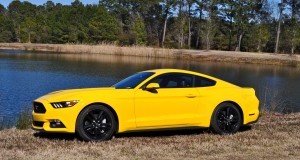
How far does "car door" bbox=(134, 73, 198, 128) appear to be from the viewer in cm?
946

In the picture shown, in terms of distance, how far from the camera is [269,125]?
11664 millimetres

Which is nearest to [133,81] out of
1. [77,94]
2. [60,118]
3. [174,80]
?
[174,80]

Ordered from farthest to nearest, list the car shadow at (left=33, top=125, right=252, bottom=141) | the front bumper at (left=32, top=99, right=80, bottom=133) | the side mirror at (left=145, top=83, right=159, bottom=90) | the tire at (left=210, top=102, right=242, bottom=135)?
the tire at (left=210, top=102, right=242, bottom=135), the car shadow at (left=33, top=125, right=252, bottom=141), the side mirror at (left=145, top=83, right=159, bottom=90), the front bumper at (left=32, top=99, right=80, bottom=133)

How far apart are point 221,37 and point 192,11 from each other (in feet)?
33.2

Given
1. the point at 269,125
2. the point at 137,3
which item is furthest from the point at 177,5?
the point at 269,125

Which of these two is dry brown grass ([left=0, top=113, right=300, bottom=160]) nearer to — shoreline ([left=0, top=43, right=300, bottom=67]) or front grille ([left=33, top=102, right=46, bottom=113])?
front grille ([left=33, top=102, right=46, bottom=113])

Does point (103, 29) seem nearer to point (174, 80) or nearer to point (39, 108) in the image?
point (174, 80)

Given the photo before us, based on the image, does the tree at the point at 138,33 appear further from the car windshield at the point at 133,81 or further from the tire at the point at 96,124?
the tire at the point at 96,124

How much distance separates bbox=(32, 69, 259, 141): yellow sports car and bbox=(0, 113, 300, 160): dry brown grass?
0.29 m

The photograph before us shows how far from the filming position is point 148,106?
31.1 ft

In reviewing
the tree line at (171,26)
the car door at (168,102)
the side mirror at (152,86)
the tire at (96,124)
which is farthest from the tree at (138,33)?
the tire at (96,124)

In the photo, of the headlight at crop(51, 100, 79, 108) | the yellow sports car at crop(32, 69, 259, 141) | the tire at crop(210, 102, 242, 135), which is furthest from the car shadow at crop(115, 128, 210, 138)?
the headlight at crop(51, 100, 79, 108)

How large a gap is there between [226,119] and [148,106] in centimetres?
194

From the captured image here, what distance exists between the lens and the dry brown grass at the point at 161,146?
8078mm
